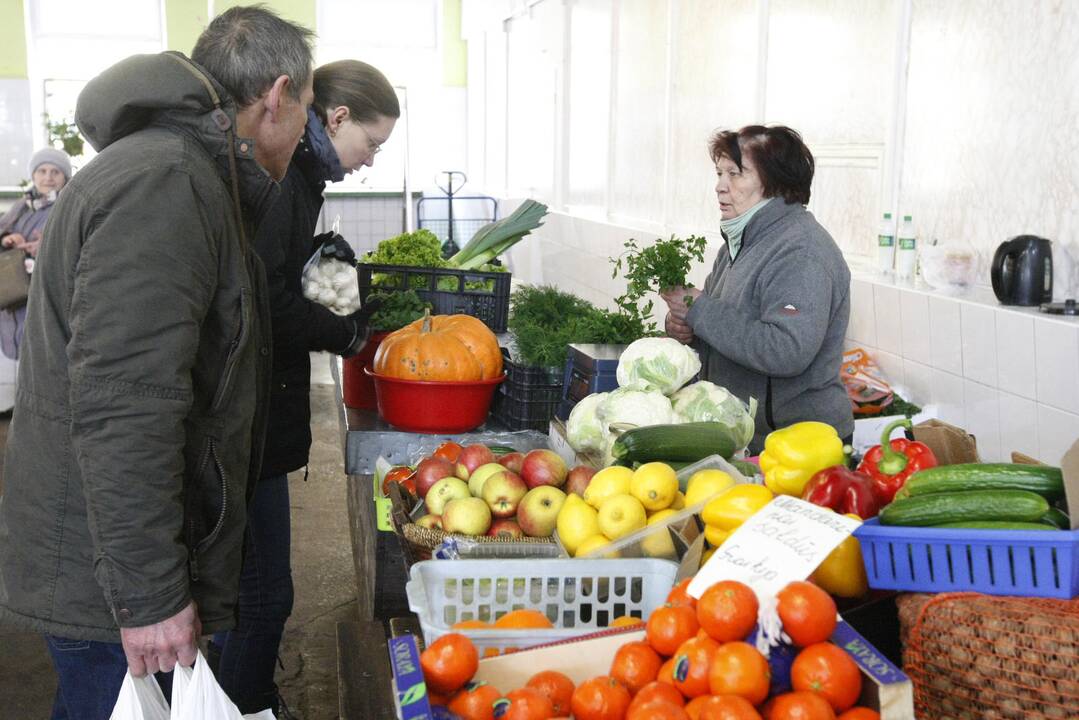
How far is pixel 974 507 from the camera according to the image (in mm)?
1483

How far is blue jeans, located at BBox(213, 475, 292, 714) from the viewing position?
279 centimetres

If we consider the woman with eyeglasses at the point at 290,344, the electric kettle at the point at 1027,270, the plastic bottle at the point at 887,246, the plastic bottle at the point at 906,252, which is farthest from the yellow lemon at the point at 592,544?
the plastic bottle at the point at 887,246

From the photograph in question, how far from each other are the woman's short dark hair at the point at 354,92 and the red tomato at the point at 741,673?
6.43 feet

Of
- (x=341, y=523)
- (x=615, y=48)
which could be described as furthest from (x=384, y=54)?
(x=341, y=523)

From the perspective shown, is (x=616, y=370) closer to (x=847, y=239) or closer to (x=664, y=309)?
(x=847, y=239)

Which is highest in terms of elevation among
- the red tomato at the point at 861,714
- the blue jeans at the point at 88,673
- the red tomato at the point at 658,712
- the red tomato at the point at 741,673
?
the red tomato at the point at 741,673

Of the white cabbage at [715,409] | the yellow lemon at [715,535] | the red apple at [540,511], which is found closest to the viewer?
the yellow lemon at [715,535]

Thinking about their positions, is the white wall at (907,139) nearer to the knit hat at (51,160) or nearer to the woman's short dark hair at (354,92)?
the woman's short dark hair at (354,92)

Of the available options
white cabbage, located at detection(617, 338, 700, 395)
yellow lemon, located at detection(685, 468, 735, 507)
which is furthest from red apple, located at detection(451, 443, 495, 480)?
yellow lemon, located at detection(685, 468, 735, 507)

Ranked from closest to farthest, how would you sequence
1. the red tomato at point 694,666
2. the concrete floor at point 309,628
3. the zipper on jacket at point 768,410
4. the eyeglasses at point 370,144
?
the red tomato at point 694,666 < the eyeglasses at point 370,144 < the zipper on jacket at point 768,410 < the concrete floor at point 309,628

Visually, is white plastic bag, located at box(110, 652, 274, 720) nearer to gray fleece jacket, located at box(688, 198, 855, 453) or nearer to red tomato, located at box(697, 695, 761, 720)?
red tomato, located at box(697, 695, 761, 720)

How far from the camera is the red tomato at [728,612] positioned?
1.33 m

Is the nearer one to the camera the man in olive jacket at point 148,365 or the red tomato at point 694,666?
the red tomato at point 694,666

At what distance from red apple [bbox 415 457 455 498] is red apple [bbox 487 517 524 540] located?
202mm
